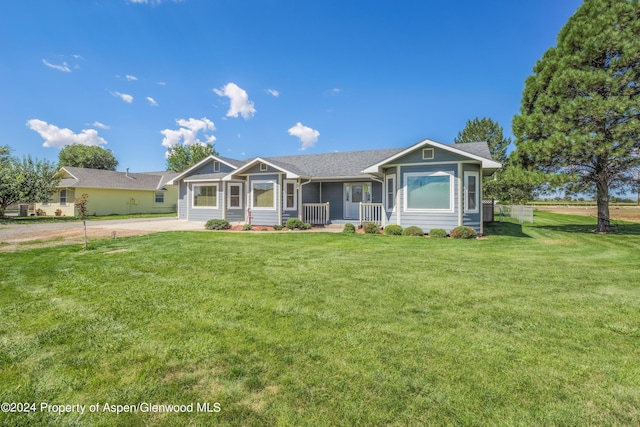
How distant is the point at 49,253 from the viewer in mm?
8453

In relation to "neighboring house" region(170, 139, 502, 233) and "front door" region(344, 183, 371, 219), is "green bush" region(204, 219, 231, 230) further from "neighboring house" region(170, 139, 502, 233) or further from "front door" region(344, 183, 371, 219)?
"front door" region(344, 183, 371, 219)

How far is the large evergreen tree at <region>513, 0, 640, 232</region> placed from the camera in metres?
12.3

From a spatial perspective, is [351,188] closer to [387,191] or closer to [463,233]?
[387,191]

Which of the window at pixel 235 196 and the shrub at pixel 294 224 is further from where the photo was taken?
the window at pixel 235 196

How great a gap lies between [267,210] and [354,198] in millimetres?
4992

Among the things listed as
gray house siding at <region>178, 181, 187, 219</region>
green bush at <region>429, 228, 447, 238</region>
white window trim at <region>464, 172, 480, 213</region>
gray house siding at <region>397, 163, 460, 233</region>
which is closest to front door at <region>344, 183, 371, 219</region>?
gray house siding at <region>397, 163, 460, 233</region>

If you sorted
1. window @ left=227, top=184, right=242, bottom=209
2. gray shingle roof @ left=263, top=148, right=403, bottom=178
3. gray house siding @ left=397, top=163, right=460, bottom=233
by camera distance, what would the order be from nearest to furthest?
gray house siding @ left=397, top=163, right=460, bottom=233
gray shingle roof @ left=263, top=148, right=403, bottom=178
window @ left=227, top=184, right=242, bottom=209

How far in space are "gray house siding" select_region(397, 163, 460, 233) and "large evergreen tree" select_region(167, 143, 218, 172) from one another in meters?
45.4

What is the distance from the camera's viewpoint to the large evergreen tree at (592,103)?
40.2 feet


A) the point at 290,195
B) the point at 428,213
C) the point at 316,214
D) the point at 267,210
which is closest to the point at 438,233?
the point at 428,213

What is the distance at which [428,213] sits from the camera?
12.8 meters

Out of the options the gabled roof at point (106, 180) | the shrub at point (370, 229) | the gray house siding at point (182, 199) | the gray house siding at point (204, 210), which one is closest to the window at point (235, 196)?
the gray house siding at point (204, 210)

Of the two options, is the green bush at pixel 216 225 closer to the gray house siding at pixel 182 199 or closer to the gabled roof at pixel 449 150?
the gray house siding at pixel 182 199

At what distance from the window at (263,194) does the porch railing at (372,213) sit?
4684mm
